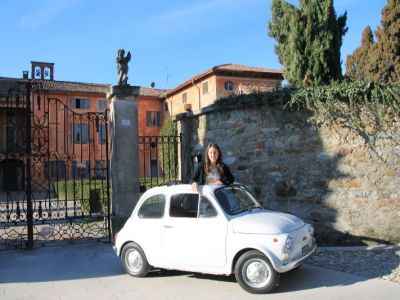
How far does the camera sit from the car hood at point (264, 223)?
5332 mm

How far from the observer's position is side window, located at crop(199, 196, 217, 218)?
18.8 ft

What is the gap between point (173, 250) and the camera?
5855 mm

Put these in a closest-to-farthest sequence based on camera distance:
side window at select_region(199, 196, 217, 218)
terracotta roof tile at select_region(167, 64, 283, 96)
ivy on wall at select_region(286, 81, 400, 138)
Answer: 1. side window at select_region(199, 196, 217, 218)
2. ivy on wall at select_region(286, 81, 400, 138)
3. terracotta roof tile at select_region(167, 64, 283, 96)

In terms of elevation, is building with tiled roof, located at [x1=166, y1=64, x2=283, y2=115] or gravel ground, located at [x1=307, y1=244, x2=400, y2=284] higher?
building with tiled roof, located at [x1=166, y1=64, x2=283, y2=115]

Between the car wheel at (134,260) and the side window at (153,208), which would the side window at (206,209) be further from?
the car wheel at (134,260)

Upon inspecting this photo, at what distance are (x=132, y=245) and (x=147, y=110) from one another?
37432mm

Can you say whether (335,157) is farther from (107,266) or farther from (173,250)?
(107,266)

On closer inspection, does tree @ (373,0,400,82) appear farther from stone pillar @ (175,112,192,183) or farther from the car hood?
the car hood

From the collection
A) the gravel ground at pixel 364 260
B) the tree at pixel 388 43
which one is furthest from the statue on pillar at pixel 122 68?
the tree at pixel 388 43

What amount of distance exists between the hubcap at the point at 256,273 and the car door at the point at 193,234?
336mm

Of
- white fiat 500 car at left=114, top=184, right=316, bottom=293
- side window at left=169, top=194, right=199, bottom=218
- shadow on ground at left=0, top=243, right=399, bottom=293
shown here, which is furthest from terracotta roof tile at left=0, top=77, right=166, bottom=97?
side window at left=169, top=194, right=199, bottom=218

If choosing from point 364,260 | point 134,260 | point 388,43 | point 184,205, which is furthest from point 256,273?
point 388,43

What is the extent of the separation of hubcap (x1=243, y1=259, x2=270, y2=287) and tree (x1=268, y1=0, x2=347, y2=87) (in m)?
10.3

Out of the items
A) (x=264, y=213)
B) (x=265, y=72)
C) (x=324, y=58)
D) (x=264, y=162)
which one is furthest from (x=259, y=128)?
(x=265, y=72)
